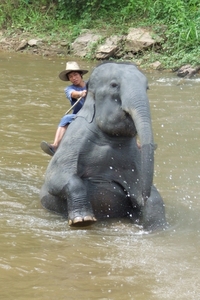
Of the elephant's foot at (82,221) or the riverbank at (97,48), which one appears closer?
the elephant's foot at (82,221)

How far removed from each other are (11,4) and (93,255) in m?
16.5

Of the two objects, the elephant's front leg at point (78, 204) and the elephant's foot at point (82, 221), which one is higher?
the elephant's front leg at point (78, 204)

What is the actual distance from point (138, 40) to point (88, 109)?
10.9 meters

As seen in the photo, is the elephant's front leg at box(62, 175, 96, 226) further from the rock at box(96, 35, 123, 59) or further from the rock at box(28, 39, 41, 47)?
the rock at box(28, 39, 41, 47)

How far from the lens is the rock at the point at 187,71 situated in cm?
1485

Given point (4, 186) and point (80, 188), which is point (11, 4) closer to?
point (4, 186)

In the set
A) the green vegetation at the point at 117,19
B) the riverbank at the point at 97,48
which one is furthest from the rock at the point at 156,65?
the green vegetation at the point at 117,19

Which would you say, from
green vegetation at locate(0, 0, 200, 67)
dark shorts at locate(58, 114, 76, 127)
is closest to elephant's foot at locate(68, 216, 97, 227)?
dark shorts at locate(58, 114, 76, 127)

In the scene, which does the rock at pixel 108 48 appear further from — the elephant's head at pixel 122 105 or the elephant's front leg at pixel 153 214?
the elephant's front leg at pixel 153 214

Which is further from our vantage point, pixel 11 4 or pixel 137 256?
pixel 11 4

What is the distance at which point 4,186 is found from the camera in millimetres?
7602

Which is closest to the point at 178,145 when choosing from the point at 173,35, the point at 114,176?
the point at 114,176

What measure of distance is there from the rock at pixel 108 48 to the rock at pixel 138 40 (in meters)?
0.23

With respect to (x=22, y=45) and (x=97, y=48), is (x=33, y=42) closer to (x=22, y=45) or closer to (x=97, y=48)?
(x=22, y=45)
